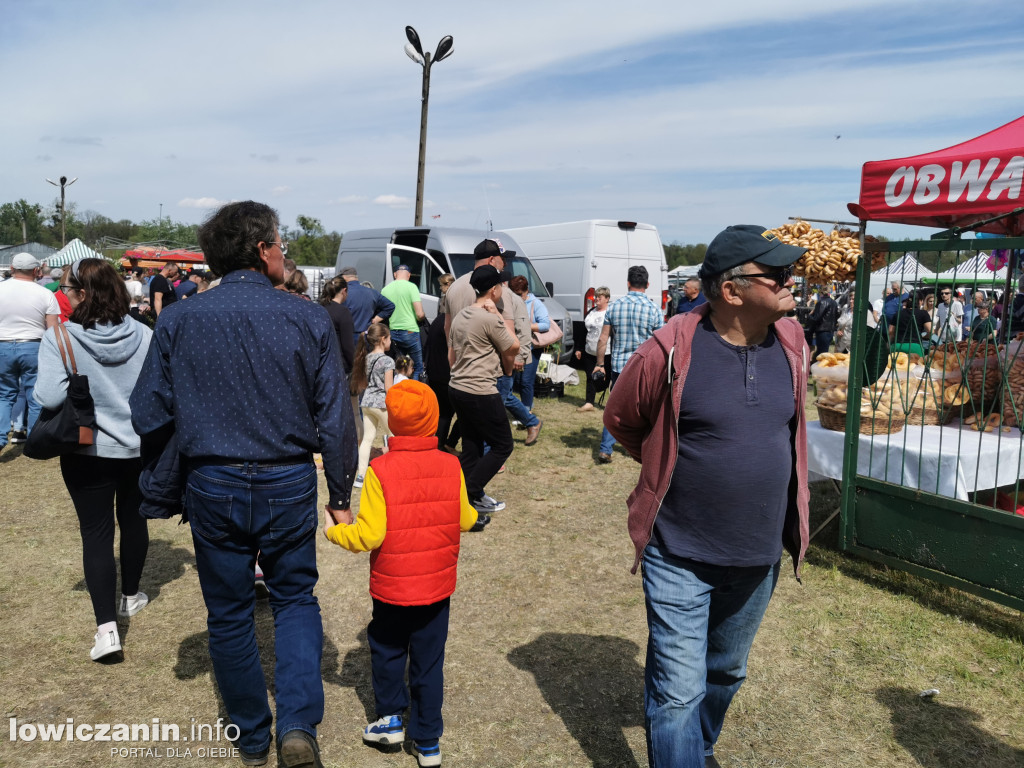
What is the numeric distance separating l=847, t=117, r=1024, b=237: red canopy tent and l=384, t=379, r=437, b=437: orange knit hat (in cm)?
296

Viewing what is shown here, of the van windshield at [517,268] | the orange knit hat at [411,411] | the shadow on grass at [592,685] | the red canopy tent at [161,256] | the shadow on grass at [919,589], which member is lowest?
the shadow on grass at [592,685]

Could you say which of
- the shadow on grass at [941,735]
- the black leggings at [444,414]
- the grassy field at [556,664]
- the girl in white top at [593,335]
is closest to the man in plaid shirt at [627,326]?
the black leggings at [444,414]

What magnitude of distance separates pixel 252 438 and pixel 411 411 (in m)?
0.55

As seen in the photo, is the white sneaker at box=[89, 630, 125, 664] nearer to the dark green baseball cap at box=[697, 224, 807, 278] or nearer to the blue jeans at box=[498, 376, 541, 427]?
the dark green baseball cap at box=[697, 224, 807, 278]

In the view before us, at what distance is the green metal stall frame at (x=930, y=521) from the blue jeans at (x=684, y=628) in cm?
217

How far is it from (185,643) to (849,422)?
3891mm

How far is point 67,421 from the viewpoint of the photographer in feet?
10.9

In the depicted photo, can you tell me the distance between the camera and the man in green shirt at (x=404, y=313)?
9023 millimetres

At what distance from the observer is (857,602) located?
170 inches

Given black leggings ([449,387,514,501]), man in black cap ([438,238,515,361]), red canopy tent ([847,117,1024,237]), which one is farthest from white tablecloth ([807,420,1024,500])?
man in black cap ([438,238,515,361])

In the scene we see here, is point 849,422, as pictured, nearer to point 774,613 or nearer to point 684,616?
point 774,613

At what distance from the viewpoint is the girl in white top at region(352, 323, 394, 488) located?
6117 millimetres

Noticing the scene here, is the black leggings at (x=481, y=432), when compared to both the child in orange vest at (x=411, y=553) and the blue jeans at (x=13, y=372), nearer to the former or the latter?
the child in orange vest at (x=411, y=553)

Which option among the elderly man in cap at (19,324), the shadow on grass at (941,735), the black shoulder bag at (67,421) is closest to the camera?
the shadow on grass at (941,735)
